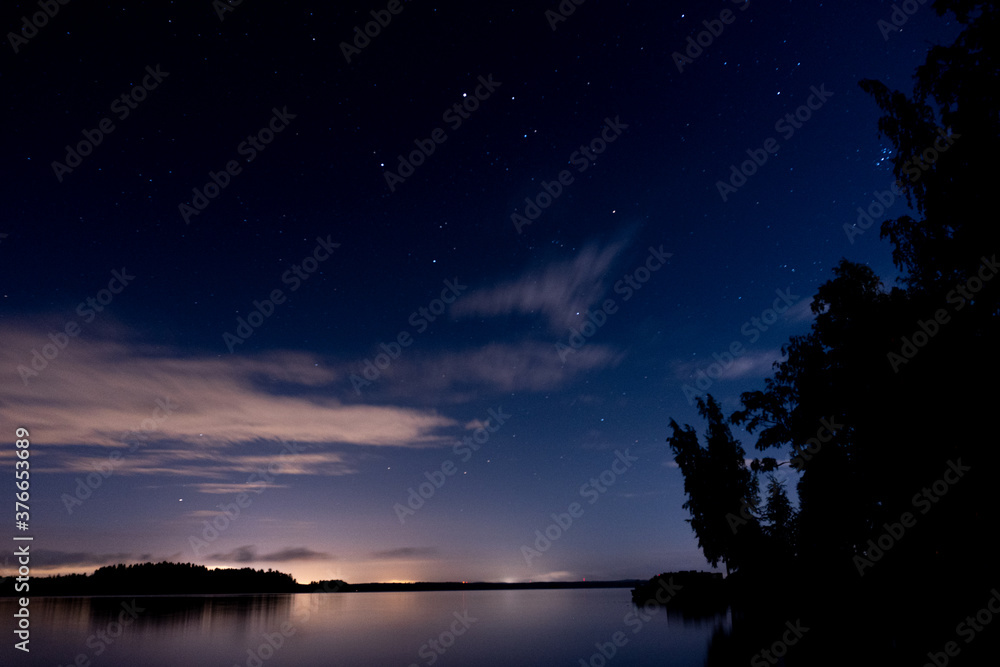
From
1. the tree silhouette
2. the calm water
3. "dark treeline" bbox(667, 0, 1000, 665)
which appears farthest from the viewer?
the tree silhouette

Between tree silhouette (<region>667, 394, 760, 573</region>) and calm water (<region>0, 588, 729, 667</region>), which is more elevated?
tree silhouette (<region>667, 394, 760, 573</region>)

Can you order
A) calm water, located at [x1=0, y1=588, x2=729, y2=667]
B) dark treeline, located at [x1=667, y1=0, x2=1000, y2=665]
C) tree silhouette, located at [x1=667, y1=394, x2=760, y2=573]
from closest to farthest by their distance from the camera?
dark treeline, located at [x1=667, y1=0, x2=1000, y2=665]
calm water, located at [x1=0, y1=588, x2=729, y2=667]
tree silhouette, located at [x1=667, y1=394, x2=760, y2=573]

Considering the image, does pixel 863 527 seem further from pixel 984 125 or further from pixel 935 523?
pixel 984 125

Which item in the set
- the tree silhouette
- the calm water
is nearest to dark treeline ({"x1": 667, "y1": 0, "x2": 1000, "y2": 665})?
the calm water

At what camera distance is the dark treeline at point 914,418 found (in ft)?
35.2

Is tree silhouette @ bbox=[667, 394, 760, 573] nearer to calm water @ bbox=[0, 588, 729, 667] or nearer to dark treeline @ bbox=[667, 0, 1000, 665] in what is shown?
calm water @ bbox=[0, 588, 729, 667]

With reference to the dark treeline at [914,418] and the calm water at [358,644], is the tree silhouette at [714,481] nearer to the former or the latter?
the calm water at [358,644]

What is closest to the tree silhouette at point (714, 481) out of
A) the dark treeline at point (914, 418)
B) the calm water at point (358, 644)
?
the calm water at point (358, 644)

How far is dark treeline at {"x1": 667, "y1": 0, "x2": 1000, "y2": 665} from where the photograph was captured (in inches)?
423

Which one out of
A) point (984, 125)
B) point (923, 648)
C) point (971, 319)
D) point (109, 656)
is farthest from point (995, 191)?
point (109, 656)

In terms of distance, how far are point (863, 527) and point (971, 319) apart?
11.4 m

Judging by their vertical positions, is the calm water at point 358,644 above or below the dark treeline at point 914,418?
below

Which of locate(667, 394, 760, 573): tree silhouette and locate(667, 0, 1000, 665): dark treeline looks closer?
locate(667, 0, 1000, 665): dark treeline

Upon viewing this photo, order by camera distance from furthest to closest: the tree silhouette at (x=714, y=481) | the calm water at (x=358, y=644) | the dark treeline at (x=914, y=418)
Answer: the tree silhouette at (x=714, y=481) → the calm water at (x=358, y=644) → the dark treeline at (x=914, y=418)
